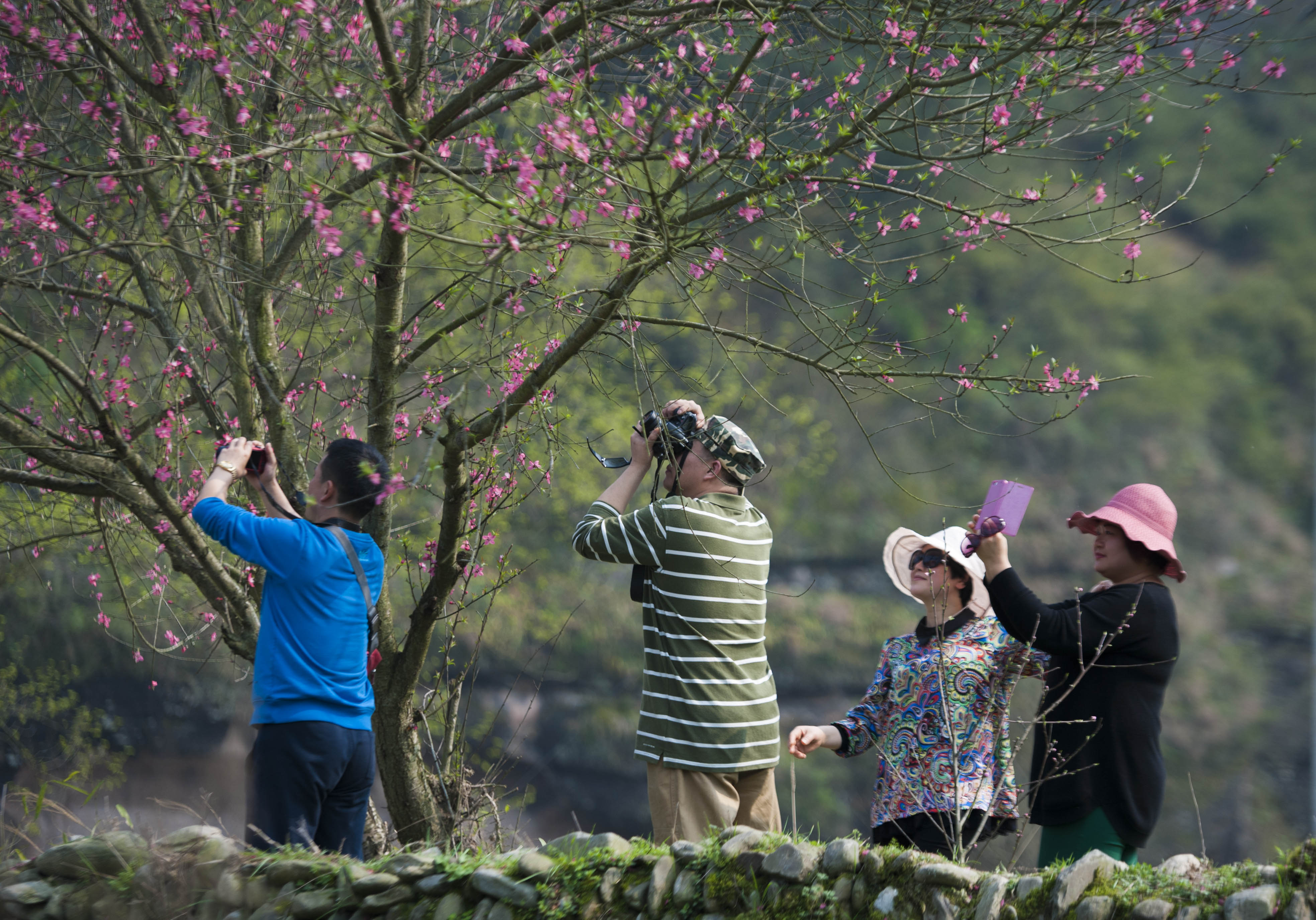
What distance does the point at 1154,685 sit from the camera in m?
2.08

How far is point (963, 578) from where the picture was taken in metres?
2.61

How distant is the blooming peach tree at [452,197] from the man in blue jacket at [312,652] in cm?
22

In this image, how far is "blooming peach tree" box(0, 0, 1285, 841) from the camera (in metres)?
2.47

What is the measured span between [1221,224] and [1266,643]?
31.5 ft

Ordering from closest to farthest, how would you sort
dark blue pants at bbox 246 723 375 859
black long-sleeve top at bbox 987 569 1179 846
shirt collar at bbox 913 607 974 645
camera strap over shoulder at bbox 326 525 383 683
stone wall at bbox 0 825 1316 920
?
stone wall at bbox 0 825 1316 920, black long-sleeve top at bbox 987 569 1179 846, dark blue pants at bbox 246 723 375 859, camera strap over shoulder at bbox 326 525 383 683, shirt collar at bbox 913 607 974 645

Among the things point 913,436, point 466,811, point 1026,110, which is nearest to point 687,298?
point 1026,110

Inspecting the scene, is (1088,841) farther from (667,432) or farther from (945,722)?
(667,432)

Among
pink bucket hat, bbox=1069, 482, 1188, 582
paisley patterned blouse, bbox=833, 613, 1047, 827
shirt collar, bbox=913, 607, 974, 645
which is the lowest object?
paisley patterned blouse, bbox=833, 613, 1047, 827

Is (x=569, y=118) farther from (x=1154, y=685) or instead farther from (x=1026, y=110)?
(x=1154, y=685)

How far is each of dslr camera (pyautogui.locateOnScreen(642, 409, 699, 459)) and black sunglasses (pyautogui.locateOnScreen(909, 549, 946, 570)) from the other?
2.24 ft

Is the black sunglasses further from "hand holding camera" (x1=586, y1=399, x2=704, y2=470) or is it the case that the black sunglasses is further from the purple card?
"hand holding camera" (x1=586, y1=399, x2=704, y2=470)

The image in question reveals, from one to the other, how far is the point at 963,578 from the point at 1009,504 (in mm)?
442

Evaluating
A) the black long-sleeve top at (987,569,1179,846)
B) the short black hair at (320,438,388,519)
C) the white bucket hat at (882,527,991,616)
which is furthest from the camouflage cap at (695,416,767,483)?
the short black hair at (320,438,388,519)

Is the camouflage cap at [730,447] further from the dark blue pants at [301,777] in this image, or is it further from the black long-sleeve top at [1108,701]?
the dark blue pants at [301,777]
